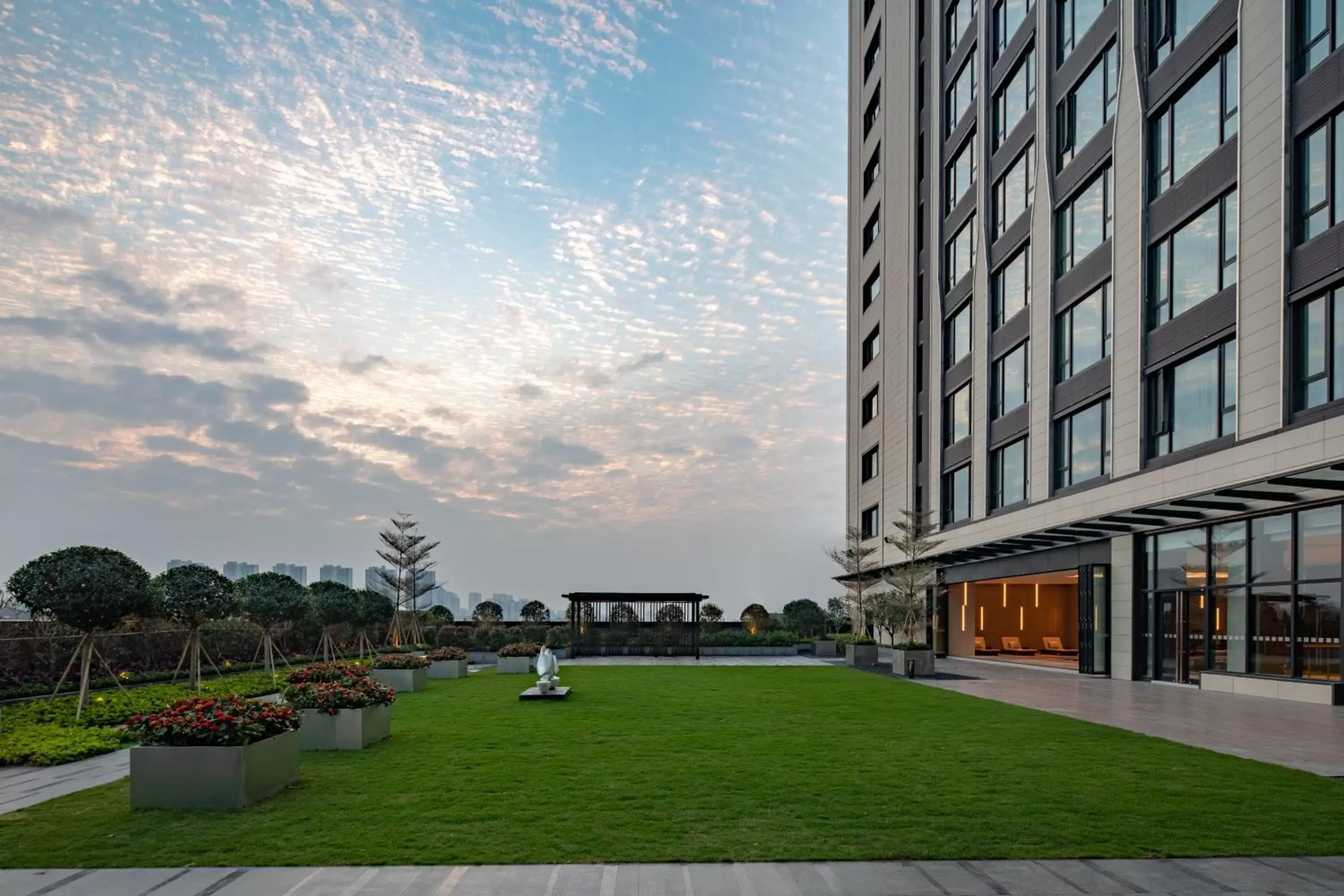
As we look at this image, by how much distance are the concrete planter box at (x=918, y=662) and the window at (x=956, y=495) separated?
11.3 metres

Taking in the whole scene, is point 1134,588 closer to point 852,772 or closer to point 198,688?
point 852,772

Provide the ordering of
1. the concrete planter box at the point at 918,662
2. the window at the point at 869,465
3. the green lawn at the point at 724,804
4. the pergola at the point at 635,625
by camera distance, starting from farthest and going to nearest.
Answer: the window at the point at 869,465, the pergola at the point at 635,625, the concrete planter box at the point at 918,662, the green lawn at the point at 724,804

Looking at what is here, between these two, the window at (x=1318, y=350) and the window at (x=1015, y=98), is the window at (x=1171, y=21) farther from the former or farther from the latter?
the window at (x=1318, y=350)

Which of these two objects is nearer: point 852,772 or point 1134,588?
point 852,772

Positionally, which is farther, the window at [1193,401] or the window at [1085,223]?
the window at [1085,223]

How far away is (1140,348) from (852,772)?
62.6 ft

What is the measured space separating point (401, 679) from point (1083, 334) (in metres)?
23.0

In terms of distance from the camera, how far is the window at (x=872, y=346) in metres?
54.8

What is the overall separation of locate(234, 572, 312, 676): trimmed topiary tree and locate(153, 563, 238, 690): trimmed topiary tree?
11.6 ft

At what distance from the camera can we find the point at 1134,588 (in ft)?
89.5

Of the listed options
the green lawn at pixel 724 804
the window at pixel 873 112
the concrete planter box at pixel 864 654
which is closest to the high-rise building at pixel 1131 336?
the concrete planter box at pixel 864 654

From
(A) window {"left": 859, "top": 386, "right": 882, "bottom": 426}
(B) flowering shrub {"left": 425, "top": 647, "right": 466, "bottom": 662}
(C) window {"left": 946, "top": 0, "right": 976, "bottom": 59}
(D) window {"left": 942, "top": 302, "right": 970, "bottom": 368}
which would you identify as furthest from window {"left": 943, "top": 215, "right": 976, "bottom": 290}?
(B) flowering shrub {"left": 425, "top": 647, "right": 466, "bottom": 662}

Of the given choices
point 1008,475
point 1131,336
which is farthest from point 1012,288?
point 1131,336

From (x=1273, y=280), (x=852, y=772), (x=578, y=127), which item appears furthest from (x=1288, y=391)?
(x=578, y=127)
